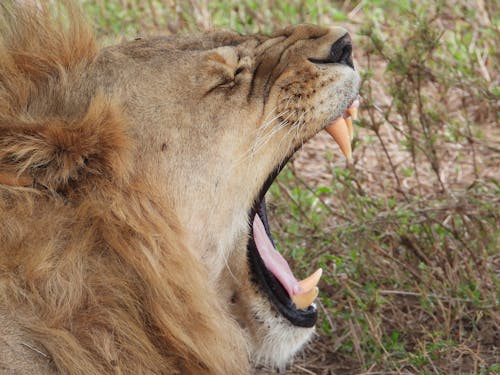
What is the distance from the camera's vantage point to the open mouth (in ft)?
8.93

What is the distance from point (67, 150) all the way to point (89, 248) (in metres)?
0.24

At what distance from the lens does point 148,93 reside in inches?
97.6

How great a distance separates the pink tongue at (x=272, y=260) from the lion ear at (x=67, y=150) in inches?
24.5

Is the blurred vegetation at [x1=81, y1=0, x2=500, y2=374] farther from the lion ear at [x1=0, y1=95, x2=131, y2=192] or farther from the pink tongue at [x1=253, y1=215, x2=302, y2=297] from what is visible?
the lion ear at [x1=0, y1=95, x2=131, y2=192]

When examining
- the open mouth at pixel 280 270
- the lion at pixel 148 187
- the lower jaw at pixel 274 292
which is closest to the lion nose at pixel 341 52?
the lion at pixel 148 187

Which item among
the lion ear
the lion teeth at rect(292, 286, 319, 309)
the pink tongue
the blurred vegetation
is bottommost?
A: the blurred vegetation

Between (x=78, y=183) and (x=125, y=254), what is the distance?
0.70 ft

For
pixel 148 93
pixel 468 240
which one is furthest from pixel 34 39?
pixel 468 240

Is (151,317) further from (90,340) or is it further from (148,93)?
(148,93)

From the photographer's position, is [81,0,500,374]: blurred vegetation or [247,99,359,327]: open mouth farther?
[81,0,500,374]: blurred vegetation

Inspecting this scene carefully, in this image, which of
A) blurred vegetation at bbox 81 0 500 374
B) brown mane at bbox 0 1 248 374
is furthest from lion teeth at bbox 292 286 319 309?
blurred vegetation at bbox 81 0 500 374

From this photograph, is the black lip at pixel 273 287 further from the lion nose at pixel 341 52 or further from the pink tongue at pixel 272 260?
the lion nose at pixel 341 52

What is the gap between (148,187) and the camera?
239 cm

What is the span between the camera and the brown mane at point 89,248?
2238 millimetres
